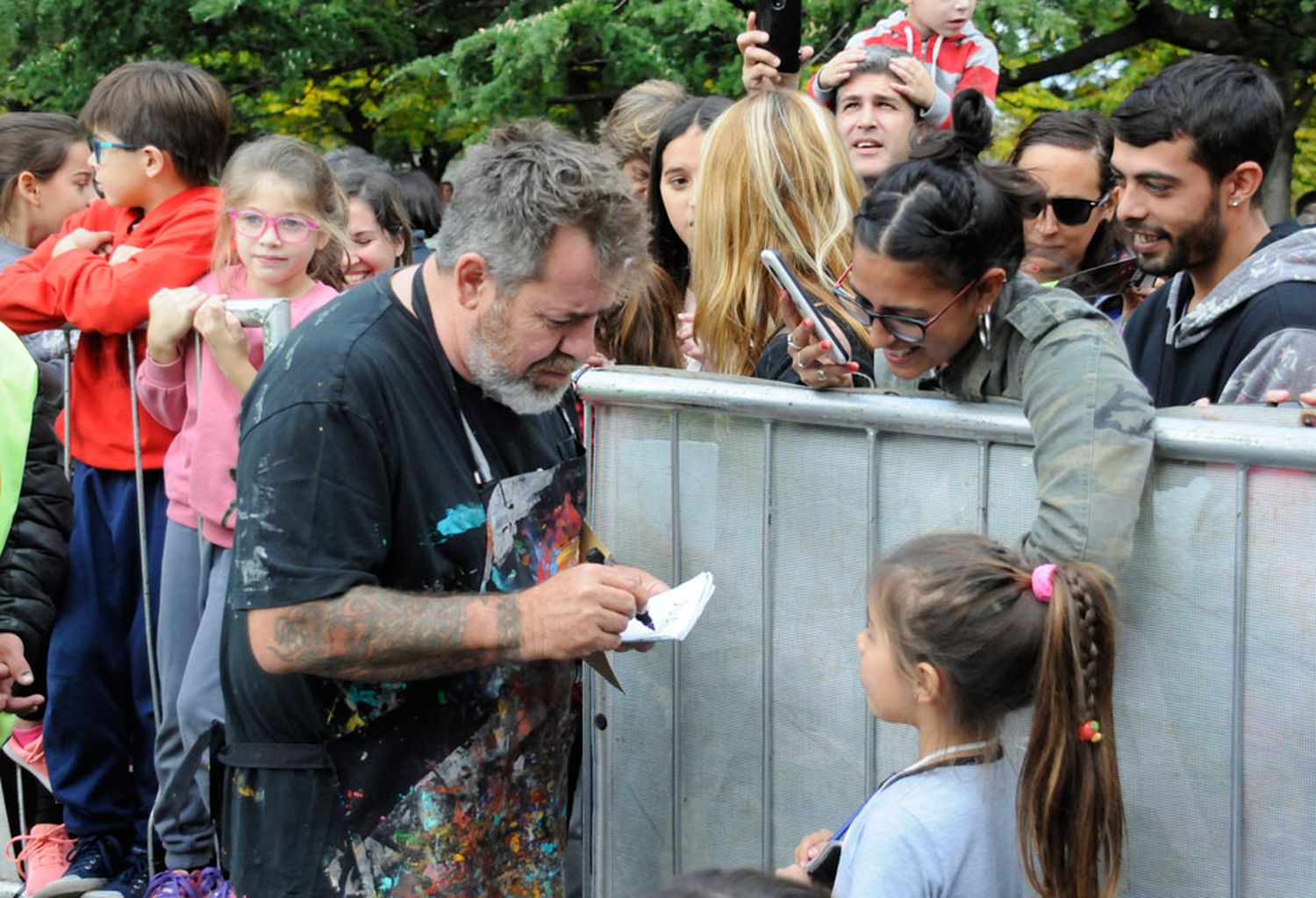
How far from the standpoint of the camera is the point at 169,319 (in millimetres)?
4070

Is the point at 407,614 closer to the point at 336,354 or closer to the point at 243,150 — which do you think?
the point at 336,354

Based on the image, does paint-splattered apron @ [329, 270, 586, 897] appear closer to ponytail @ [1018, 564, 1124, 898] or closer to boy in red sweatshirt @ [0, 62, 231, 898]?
ponytail @ [1018, 564, 1124, 898]

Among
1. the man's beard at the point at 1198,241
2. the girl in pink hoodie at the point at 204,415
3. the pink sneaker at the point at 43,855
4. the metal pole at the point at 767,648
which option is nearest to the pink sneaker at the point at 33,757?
the pink sneaker at the point at 43,855

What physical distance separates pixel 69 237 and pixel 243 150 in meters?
0.65

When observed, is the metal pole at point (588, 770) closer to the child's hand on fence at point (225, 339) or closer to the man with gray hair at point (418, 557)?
the man with gray hair at point (418, 557)

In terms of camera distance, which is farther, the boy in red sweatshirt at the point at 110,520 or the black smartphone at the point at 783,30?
the black smartphone at the point at 783,30

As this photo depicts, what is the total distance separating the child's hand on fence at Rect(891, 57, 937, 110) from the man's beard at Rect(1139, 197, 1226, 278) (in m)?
1.51

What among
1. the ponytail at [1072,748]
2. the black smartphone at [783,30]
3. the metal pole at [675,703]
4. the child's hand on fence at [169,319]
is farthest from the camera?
the black smartphone at [783,30]

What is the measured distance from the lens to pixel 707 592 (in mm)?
2779

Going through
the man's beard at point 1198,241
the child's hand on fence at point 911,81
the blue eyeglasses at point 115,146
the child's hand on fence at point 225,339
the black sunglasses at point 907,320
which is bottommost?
the child's hand on fence at point 225,339

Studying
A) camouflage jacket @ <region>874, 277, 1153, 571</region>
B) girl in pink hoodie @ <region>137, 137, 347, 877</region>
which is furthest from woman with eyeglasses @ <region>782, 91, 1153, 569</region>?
girl in pink hoodie @ <region>137, 137, 347, 877</region>

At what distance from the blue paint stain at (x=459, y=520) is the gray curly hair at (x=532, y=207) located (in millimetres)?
405

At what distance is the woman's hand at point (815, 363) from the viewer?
9.16 ft

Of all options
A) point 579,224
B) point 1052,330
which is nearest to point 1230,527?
point 1052,330
